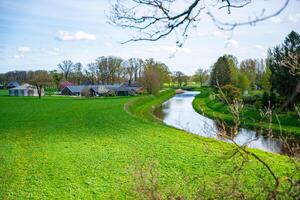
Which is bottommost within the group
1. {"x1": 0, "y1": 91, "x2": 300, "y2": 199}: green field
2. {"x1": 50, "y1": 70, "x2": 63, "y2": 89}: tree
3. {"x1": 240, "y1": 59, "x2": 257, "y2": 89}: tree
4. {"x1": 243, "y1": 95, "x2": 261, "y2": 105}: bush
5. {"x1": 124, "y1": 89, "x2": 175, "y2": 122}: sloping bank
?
{"x1": 124, "y1": 89, "x2": 175, "y2": 122}: sloping bank

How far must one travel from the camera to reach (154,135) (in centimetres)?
2197

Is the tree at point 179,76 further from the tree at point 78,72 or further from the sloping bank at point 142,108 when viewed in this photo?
the sloping bank at point 142,108

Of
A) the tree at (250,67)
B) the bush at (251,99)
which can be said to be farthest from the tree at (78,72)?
the bush at (251,99)

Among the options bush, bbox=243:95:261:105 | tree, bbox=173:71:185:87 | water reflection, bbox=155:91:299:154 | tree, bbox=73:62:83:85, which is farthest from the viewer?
tree, bbox=173:71:185:87

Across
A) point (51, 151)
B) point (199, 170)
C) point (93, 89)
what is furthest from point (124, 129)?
point (93, 89)

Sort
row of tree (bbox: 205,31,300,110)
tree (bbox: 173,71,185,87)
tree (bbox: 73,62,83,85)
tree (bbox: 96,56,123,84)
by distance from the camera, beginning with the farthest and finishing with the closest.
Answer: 1. tree (bbox: 173,71,185,87)
2. tree (bbox: 73,62,83,85)
3. tree (bbox: 96,56,123,84)
4. row of tree (bbox: 205,31,300,110)

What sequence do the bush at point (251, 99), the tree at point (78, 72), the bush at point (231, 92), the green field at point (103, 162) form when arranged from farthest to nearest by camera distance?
the tree at point (78, 72) < the bush at point (251, 99) < the green field at point (103, 162) < the bush at point (231, 92)

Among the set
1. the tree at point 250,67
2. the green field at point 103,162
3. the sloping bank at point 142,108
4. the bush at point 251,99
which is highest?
the tree at point 250,67

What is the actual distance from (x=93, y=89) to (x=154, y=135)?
199 ft

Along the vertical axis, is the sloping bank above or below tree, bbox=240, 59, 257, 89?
below

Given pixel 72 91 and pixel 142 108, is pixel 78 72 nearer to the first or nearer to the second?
pixel 72 91

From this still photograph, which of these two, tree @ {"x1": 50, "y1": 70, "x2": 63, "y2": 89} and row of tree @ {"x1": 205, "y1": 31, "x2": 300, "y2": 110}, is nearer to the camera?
row of tree @ {"x1": 205, "y1": 31, "x2": 300, "y2": 110}

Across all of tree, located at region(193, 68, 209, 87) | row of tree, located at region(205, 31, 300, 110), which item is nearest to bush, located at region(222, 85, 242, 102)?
row of tree, located at region(205, 31, 300, 110)

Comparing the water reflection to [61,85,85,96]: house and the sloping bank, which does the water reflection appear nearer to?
the sloping bank
